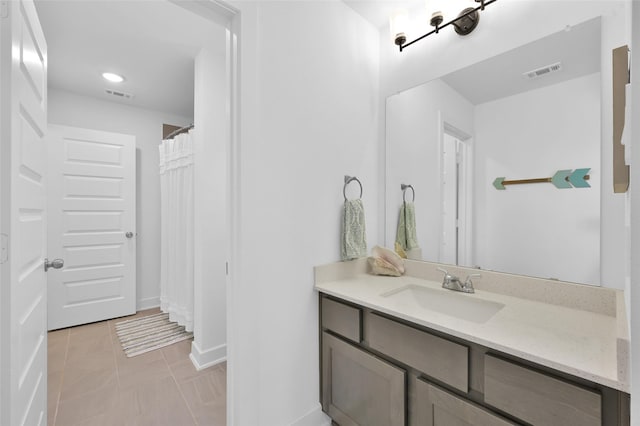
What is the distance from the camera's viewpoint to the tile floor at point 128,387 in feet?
5.47

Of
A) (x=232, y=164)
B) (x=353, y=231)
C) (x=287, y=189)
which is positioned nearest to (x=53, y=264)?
(x=232, y=164)

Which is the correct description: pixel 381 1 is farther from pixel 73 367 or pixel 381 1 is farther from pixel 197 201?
pixel 73 367

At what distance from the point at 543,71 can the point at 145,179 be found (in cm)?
392

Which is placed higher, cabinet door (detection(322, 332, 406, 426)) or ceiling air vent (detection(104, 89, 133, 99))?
ceiling air vent (detection(104, 89, 133, 99))

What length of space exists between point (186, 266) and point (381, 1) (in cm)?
251

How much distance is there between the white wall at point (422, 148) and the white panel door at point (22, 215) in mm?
1730

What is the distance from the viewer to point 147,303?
353 cm

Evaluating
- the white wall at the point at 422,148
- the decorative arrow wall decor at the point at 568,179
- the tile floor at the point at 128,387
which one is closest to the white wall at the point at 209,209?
the tile floor at the point at 128,387

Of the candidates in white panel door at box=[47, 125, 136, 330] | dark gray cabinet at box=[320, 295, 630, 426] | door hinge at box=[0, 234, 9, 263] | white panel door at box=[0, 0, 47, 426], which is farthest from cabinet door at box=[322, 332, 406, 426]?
white panel door at box=[47, 125, 136, 330]

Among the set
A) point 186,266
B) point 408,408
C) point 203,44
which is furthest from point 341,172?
point 186,266

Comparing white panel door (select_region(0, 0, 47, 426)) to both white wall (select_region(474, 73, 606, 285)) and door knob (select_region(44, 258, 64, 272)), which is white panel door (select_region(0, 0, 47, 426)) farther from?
white wall (select_region(474, 73, 606, 285))

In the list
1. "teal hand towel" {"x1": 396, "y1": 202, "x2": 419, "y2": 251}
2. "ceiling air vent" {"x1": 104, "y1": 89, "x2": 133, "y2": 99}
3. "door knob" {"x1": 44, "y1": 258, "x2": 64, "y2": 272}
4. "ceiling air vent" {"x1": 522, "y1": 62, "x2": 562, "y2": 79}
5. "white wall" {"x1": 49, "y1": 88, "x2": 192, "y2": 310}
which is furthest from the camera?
"white wall" {"x1": 49, "y1": 88, "x2": 192, "y2": 310}

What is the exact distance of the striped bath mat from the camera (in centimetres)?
249

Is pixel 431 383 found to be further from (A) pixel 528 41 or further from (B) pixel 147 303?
(B) pixel 147 303
